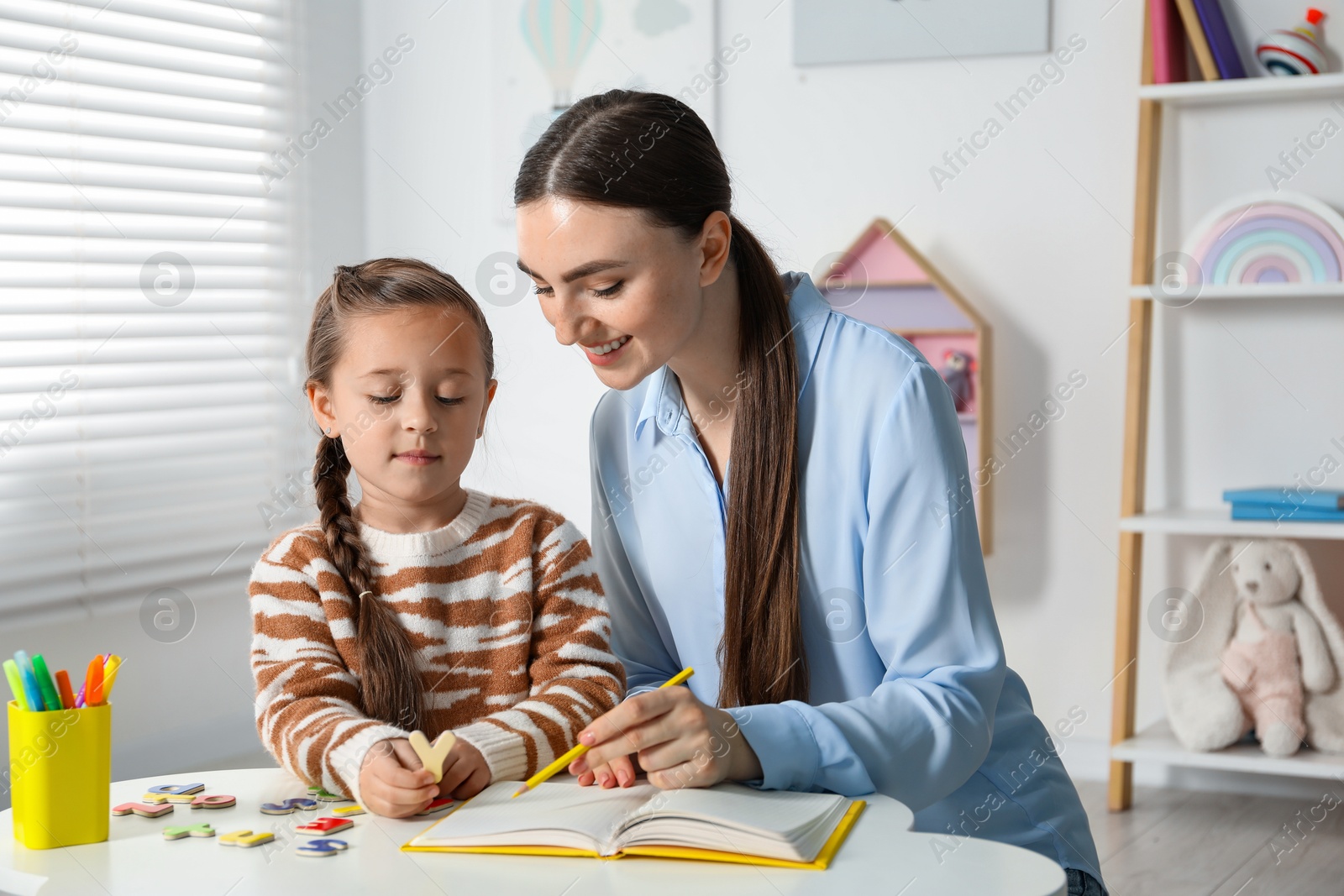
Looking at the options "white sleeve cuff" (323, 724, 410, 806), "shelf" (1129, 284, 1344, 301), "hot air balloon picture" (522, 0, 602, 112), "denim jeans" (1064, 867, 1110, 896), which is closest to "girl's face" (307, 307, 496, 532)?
"white sleeve cuff" (323, 724, 410, 806)

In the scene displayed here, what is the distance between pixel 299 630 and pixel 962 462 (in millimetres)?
620

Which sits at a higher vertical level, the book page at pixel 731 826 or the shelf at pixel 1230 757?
the book page at pixel 731 826

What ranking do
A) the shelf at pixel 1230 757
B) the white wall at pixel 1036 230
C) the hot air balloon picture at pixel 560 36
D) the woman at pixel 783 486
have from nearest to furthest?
the woman at pixel 783 486, the shelf at pixel 1230 757, the white wall at pixel 1036 230, the hot air balloon picture at pixel 560 36

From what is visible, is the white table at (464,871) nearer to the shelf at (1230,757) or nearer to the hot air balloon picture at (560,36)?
the shelf at (1230,757)

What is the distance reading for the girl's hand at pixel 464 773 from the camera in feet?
3.23

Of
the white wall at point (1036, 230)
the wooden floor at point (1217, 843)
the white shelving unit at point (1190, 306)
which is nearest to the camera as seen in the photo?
the wooden floor at point (1217, 843)

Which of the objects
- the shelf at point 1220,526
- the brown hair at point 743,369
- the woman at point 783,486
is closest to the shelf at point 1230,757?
the shelf at point 1220,526

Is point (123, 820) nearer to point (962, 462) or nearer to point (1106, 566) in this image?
point (962, 462)

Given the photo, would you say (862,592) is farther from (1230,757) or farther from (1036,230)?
(1036,230)

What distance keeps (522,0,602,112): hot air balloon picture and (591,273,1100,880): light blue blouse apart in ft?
6.53

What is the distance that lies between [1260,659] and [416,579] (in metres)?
1.99

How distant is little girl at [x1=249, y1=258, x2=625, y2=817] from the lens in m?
1.07

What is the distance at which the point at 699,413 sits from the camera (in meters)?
1.41

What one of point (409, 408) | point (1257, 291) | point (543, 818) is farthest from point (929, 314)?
point (543, 818)
